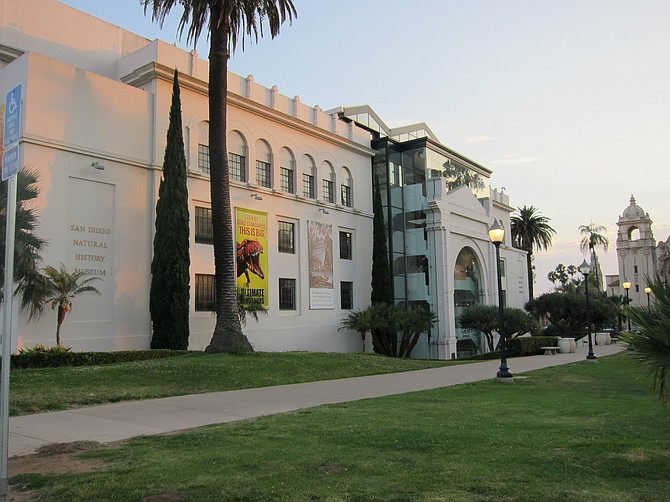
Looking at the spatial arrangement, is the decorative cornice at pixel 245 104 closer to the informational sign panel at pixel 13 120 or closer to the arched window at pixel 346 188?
the arched window at pixel 346 188

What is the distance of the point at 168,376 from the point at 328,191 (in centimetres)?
2275

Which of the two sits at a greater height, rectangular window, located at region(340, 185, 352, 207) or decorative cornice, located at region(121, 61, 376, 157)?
decorative cornice, located at region(121, 61, 376, 157)

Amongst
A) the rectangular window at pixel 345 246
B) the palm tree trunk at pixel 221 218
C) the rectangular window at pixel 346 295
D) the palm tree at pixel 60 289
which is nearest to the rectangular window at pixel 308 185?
the rectangular window at pixel 345 246

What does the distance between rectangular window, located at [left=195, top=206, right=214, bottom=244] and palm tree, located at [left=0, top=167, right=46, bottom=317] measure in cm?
778

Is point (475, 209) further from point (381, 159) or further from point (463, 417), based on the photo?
point (463, 417)

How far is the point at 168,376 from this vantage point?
52.1ft

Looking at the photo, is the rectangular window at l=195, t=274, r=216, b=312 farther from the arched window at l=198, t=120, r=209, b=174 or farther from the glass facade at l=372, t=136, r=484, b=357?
the glass facade at l=372, t=136, r=484, b=357

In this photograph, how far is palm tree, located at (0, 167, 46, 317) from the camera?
1914cm

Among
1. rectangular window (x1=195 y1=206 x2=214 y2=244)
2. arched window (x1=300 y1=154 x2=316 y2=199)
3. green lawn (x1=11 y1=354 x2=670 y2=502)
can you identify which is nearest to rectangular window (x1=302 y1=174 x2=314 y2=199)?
arched window (x1=300 y1=154 x2=316 y2=199)

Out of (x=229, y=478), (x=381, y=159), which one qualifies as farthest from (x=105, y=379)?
(x=381, y=159)

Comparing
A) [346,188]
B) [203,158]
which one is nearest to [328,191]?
[346,188]

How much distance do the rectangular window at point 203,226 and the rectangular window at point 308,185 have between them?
7.80 m

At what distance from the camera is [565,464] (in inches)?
240

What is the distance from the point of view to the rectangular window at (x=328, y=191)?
3669 centimetres
